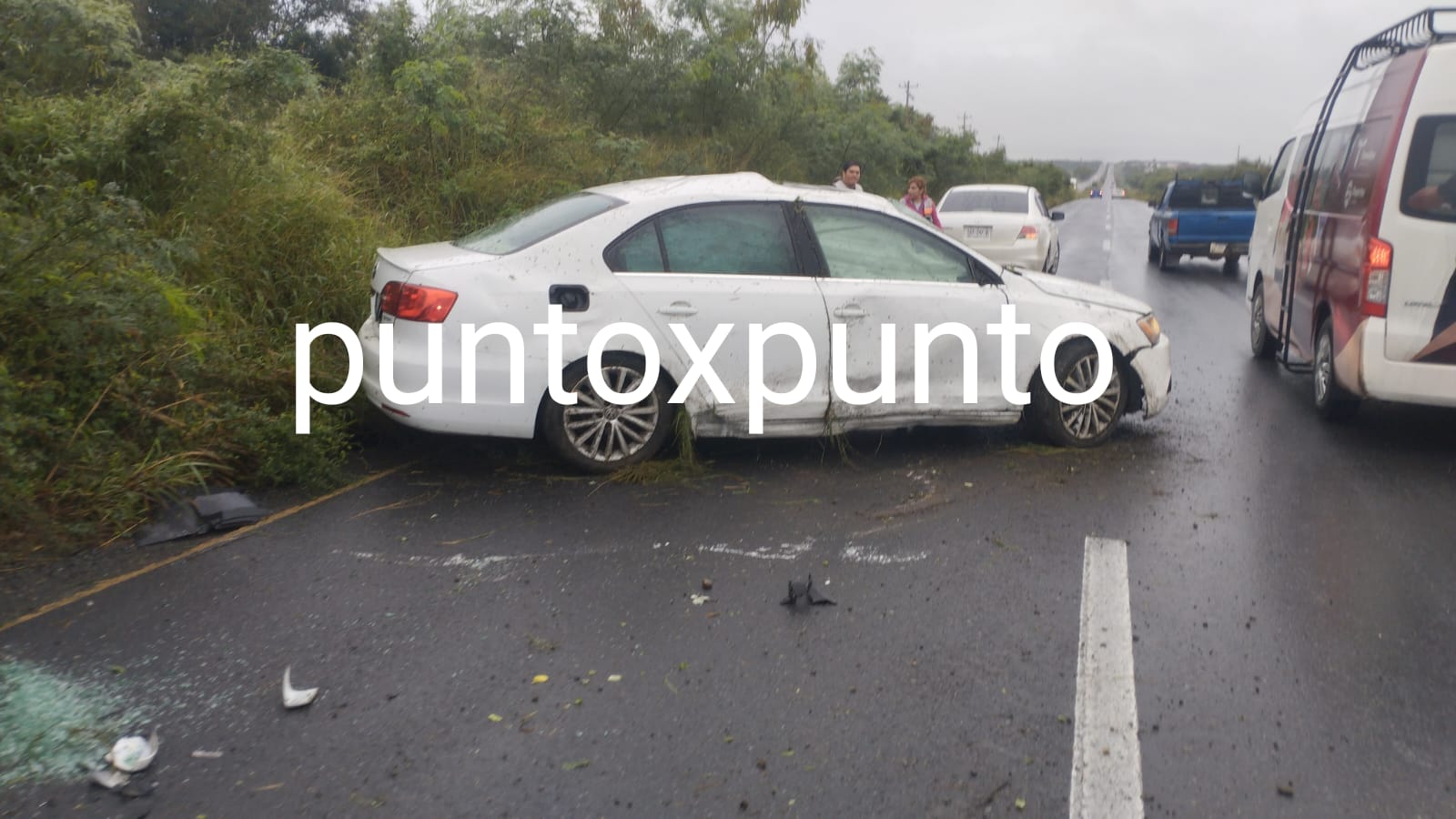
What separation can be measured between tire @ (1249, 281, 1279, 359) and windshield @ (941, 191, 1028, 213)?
21.7ft

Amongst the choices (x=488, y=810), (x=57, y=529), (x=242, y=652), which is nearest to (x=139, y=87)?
(x=57, y=529)

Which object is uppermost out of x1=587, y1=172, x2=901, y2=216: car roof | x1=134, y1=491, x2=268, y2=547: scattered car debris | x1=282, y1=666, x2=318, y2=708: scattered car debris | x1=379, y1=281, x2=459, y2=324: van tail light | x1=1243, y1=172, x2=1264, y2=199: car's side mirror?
x1=1243, y1=172, x2=1264, y2=199: car's side mirror

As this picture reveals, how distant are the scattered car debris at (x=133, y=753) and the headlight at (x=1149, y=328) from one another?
6041 mm

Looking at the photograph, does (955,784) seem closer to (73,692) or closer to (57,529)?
(73,692)

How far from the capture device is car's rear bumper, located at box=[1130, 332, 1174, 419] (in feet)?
25.5

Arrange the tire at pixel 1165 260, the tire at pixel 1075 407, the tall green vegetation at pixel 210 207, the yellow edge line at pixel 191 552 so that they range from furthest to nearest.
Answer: the tire at pixel 1165 260 → the tire at pixel 1075 407 → the tall green vegetation at pixel 210 207 → the yellow edge line at pixel 191 552

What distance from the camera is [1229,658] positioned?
14.7ft

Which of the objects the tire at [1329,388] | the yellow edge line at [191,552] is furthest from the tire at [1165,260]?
the yellow edge line at [191,552]

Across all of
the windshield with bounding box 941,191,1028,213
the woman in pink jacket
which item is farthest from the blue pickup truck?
the woman in pink jacket

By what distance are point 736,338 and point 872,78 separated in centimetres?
3003

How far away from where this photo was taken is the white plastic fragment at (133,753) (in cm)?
357

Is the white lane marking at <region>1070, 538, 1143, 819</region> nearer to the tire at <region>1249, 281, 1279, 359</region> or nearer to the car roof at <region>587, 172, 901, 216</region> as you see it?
the car roof at <region>587, 172, 901, 216</region>

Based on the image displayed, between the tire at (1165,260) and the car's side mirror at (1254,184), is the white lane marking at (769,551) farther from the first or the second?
the tire at (1165,260)

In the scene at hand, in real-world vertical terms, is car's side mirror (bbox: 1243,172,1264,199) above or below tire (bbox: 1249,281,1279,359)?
above
